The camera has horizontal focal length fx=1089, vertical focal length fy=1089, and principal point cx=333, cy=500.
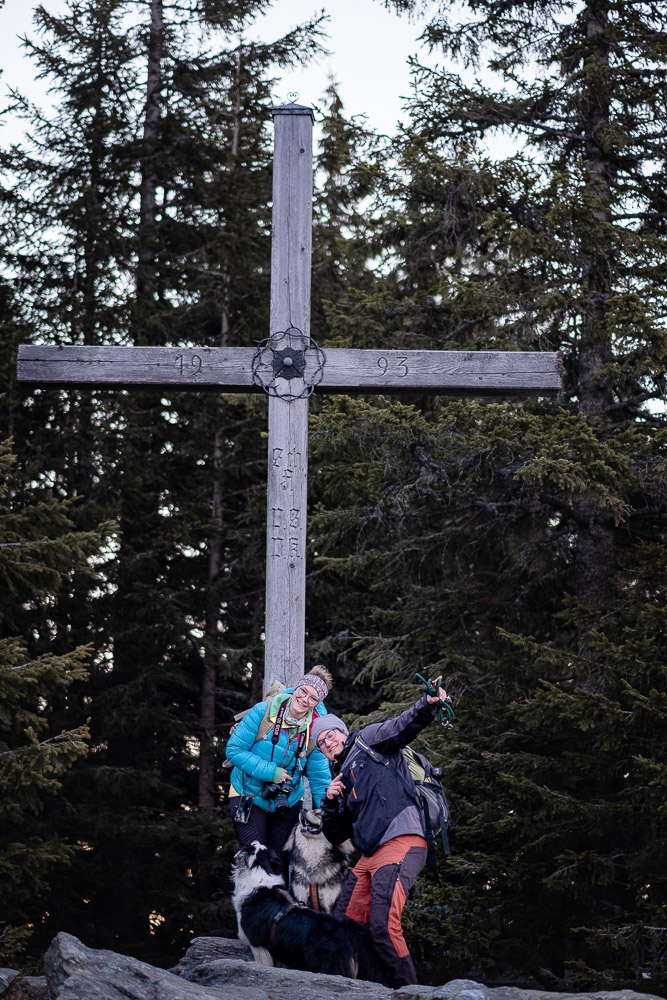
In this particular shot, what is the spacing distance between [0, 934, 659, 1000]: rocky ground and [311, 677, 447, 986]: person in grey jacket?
0.58m

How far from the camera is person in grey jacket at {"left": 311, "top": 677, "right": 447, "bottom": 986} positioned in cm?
546

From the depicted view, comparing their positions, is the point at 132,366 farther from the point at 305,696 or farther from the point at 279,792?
the point at 279,792

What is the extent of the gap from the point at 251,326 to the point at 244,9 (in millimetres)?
5244

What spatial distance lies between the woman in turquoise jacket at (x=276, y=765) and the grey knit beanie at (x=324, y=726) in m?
0.05

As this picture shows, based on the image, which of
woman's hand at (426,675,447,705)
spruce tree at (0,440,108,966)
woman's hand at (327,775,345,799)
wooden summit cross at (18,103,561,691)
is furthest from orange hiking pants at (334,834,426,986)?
spruce tree at (0,440,108,966)

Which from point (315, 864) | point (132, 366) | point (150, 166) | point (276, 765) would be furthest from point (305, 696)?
point (150, 166)

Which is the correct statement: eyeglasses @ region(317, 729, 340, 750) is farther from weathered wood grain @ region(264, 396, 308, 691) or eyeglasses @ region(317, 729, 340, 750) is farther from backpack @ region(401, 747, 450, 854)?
weathered wood grain @ region(264, 396, 308, 691)

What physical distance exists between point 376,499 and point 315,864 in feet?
18.4

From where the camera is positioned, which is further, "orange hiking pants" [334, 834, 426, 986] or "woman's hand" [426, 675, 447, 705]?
"orange hiking pants" [334, 834, 426, 986]

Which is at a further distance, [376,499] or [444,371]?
[376,499]

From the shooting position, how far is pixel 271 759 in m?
6.06

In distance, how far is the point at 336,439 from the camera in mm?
9672

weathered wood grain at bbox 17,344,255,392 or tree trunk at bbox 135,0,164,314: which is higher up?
tree trunk at bbox 135,0,164,314

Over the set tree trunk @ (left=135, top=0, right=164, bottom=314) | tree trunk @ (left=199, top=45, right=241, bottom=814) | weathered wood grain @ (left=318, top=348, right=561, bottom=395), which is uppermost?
tree trunk @ (left=135, top=0, right=164, bottom=314)
